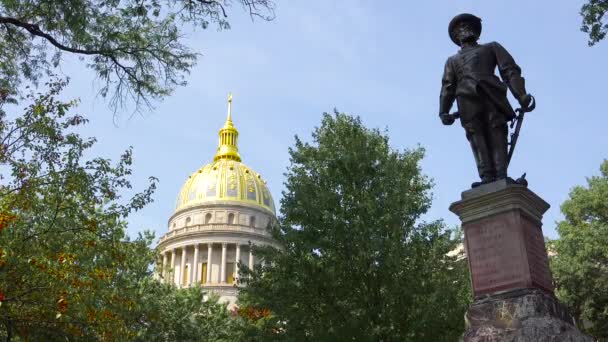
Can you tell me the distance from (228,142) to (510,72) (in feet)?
306

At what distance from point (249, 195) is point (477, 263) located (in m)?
80.1

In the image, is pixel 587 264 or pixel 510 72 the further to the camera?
pixel 587 264

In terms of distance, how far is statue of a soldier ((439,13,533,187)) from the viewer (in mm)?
9109

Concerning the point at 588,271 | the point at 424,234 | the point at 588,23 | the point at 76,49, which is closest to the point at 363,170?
the point at 424,234

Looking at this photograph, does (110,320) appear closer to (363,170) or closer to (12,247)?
(12,247)

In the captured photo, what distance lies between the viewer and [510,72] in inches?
361

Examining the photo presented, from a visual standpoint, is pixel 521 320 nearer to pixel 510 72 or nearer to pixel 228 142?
pixel 510 72

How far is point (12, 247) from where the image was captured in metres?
13.8

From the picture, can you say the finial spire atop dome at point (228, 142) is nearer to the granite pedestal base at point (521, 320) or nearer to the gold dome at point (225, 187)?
the gold dome at point (225, 187)

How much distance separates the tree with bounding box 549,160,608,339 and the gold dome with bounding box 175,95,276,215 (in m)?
56.3

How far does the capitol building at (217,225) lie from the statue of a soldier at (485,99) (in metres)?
65.8

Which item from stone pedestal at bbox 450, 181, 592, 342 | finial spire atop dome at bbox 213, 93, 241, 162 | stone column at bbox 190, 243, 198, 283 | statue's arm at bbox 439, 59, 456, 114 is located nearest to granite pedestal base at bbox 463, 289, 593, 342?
stone pedestal at bbox 450, 181, 592, 342

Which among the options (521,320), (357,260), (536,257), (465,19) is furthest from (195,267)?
(521,320)

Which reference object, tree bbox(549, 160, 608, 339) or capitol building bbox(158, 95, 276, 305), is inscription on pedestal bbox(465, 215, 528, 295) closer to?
tree bbox(549, 160, 608, 339)
